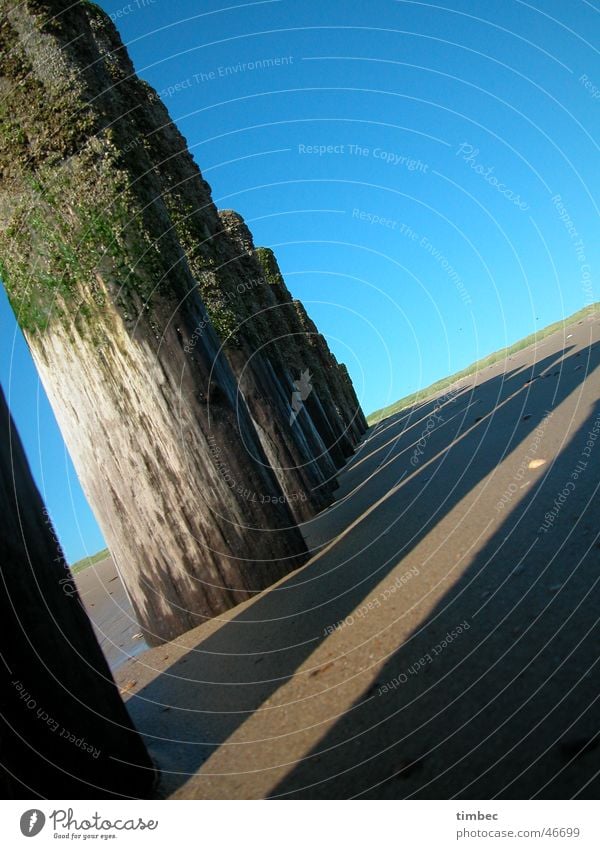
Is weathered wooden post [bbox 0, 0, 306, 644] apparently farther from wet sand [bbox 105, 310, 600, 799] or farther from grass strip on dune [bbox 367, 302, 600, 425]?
grass strip on dune [bbox 367, 302, 600, 425]

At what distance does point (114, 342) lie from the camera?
452 centimetres

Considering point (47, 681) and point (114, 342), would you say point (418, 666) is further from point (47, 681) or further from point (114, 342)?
point (114, 342)

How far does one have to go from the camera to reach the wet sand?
5.90ft

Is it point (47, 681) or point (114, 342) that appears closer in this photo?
point (47, 681)

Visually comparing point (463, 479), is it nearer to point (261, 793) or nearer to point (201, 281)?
point (261, 793)

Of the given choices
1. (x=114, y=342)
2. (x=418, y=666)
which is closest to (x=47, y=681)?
(x=418, y=666)

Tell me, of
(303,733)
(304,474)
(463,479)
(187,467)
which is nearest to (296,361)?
(304,474)

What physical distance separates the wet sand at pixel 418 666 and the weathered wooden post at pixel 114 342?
1.73 ft

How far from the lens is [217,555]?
4625mm
